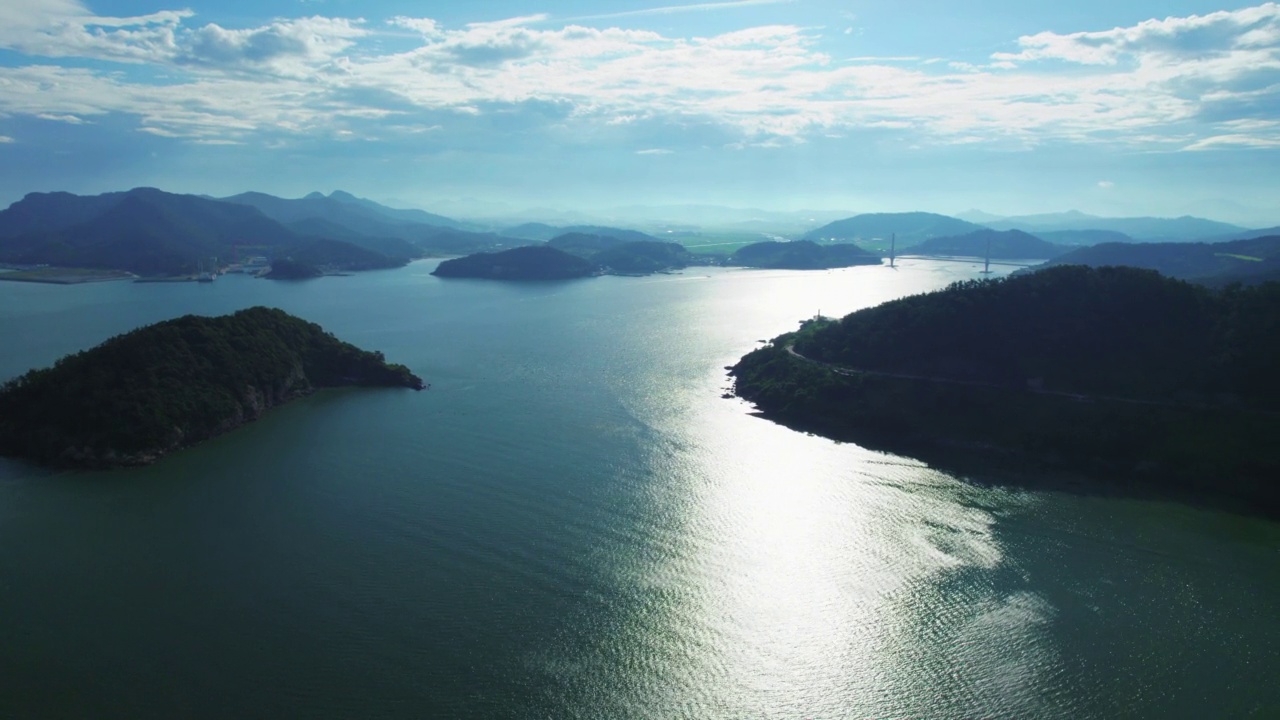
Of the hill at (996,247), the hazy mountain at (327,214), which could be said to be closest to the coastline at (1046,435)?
the hill at (996,247)

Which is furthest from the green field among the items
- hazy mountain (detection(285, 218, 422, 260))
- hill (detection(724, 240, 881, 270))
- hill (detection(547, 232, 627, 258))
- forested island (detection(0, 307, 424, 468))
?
forested island (detection(0, 307, 424, 468))

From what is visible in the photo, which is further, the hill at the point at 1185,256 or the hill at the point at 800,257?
the hill at the point at 800,257

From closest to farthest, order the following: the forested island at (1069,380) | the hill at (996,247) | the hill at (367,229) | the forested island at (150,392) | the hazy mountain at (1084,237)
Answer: the forested island at (150,392), the forested island at (1069,380), the hill at (996,247), the hill at (367,229), the hazy mountain at (1084,237)

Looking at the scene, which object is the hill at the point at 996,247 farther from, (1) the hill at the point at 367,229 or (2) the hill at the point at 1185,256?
(1) the hill at the point at 367,229

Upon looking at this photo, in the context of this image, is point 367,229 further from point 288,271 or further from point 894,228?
point 894,228

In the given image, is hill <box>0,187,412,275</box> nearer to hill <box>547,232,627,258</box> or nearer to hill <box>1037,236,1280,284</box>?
hill <box>547,232,627,258</box>

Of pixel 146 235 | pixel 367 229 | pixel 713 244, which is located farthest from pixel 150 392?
pixel 367 229

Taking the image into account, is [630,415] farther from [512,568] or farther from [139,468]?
[139,468]

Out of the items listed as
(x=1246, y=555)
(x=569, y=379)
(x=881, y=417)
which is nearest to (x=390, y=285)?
(x=569, y=379)
